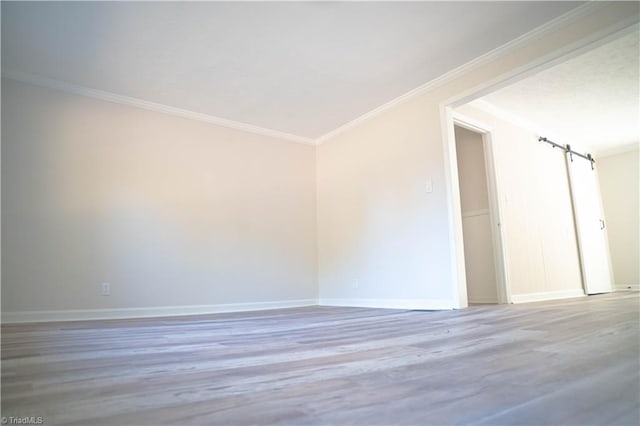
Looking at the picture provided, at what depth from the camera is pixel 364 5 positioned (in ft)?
7.97

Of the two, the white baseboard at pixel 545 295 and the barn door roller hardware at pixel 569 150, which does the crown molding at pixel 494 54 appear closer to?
the barn door roller hardware at pixel 569 150

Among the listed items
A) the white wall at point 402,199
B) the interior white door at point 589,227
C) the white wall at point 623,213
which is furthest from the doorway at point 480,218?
the white wall at point 623,213

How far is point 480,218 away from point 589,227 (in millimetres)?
2454

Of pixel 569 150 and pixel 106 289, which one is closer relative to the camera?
pixel 106 289

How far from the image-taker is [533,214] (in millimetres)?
4328

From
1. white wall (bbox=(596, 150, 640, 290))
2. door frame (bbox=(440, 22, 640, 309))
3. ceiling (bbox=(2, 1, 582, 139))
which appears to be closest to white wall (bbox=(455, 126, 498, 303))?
door frame (bbox=(440, 22, 640, 309))

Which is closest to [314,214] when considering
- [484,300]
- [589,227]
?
[484,300]

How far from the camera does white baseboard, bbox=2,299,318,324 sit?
2.96 m

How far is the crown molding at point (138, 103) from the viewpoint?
3.24 metres

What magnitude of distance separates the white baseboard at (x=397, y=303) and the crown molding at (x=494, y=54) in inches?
84.2

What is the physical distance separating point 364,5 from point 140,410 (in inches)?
104

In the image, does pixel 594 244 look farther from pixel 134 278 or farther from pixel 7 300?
pixel 7 300

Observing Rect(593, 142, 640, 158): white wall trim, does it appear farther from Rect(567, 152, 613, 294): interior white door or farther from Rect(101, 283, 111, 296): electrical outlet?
Rect(101, 283, 111, 296): electrical outlet

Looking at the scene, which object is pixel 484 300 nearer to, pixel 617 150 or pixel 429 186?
pixel 429 186
